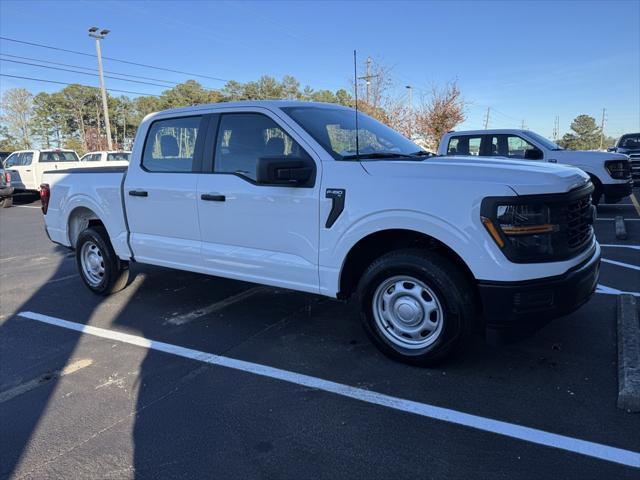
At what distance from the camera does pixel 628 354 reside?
11.0 feet

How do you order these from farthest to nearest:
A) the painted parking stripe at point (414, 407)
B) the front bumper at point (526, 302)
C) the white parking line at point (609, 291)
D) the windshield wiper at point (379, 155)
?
the white parking line at point (609, 291)
the windshield wiper at point (379, 155)
the front bumper at point (526, 302)
the painted parking stripe at point (414, 407)

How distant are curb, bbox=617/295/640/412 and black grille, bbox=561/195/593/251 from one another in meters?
0.84

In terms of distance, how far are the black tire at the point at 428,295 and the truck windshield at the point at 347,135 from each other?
0.97 meters

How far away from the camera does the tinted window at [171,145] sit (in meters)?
4.59

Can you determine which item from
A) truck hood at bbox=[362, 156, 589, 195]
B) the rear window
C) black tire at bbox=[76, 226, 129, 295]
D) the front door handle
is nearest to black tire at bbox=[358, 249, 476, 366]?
truck hood at bbox=[362, 156, 589, 195]

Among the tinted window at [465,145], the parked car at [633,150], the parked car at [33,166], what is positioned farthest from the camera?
the parked car at [33,166]

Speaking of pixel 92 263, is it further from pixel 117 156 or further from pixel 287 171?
pixel 117 156

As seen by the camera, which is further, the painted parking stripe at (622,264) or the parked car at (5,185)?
the parked car at (5,185)

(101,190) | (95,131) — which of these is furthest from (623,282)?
(95,131)

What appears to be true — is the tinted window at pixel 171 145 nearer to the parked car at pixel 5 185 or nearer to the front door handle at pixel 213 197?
the front door handle at pixel 213 197

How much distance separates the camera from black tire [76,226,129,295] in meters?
5.43

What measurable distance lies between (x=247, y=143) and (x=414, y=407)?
104 inches

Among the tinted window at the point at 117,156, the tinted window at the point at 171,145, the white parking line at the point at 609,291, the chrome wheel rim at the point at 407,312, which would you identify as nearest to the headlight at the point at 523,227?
the chrome wheel rim at the point at 407,312

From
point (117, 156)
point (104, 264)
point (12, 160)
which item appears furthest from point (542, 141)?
point (12, 160)
